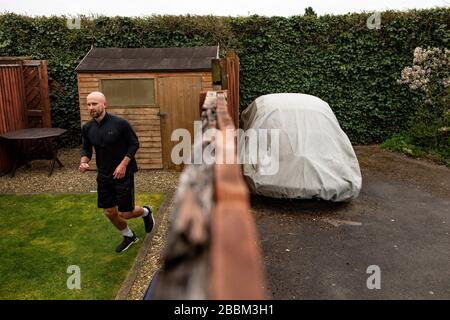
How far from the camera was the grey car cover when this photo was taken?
Result: 648cm

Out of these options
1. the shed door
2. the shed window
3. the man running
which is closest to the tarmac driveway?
the man running

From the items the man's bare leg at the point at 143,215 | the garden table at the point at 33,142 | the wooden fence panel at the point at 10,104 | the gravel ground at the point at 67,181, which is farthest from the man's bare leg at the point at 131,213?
the wooden fence panel at the point at 10,104

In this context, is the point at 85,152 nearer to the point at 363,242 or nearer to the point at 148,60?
the point at 363,242

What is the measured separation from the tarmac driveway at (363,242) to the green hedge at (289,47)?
394cm

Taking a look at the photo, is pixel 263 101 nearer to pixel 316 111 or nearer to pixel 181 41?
pixel 316 111

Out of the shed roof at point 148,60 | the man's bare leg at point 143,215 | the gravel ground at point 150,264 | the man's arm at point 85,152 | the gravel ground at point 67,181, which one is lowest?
the gravel ground at point 67,181

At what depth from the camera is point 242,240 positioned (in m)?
0.88

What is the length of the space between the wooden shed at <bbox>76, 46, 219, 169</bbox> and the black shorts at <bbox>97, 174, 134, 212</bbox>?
4.12m

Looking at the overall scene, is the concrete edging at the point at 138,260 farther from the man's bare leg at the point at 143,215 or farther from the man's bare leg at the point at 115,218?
the man's bare leg at the point at 115,218

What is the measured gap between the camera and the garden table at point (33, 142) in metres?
8.87

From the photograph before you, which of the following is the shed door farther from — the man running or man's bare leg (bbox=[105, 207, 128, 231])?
man's bare leg (bbox=[105, 207, 128, 231])

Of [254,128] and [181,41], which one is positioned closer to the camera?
[254,128]

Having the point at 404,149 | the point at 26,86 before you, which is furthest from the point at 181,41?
the point at 404,149

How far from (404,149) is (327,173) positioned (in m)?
5.20
